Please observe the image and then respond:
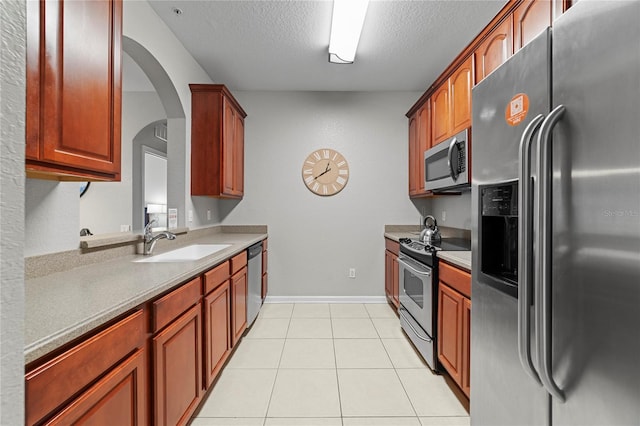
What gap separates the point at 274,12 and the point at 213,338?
7.80 feet

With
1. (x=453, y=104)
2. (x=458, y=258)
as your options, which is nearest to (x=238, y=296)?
(x=458, y=258)

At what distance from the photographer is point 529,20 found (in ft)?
5.36

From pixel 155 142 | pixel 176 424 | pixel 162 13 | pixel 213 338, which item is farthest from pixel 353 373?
pixel 155 142

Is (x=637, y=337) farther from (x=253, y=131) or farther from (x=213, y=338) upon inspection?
(x=253, y=131)

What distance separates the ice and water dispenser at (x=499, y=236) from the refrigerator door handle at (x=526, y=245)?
0.16m

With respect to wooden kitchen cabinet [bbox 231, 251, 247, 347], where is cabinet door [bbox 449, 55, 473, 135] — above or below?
above

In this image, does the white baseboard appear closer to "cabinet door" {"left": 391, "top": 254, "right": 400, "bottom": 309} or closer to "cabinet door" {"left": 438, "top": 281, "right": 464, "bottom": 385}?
"cabinet door" {"left": 391, "top": 254, "right": 400, "bottom": 309}

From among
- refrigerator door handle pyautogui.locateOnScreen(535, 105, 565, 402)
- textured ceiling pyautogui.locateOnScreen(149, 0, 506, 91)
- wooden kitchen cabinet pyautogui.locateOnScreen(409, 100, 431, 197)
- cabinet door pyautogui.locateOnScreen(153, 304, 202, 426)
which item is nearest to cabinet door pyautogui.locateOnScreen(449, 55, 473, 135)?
textured ceiling pyautogui.locateOnScreen(149, 0, 506, 91)

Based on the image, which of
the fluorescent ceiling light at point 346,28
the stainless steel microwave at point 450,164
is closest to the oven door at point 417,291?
the stainless steel microwave at point 450,164

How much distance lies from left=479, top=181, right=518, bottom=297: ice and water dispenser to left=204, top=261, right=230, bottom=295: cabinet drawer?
1441 mm

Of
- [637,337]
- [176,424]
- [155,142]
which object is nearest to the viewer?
[637,337]

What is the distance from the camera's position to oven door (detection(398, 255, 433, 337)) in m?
2.17

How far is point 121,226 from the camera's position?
3.79 metres

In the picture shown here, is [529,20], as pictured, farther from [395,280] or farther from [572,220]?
[395,280]
